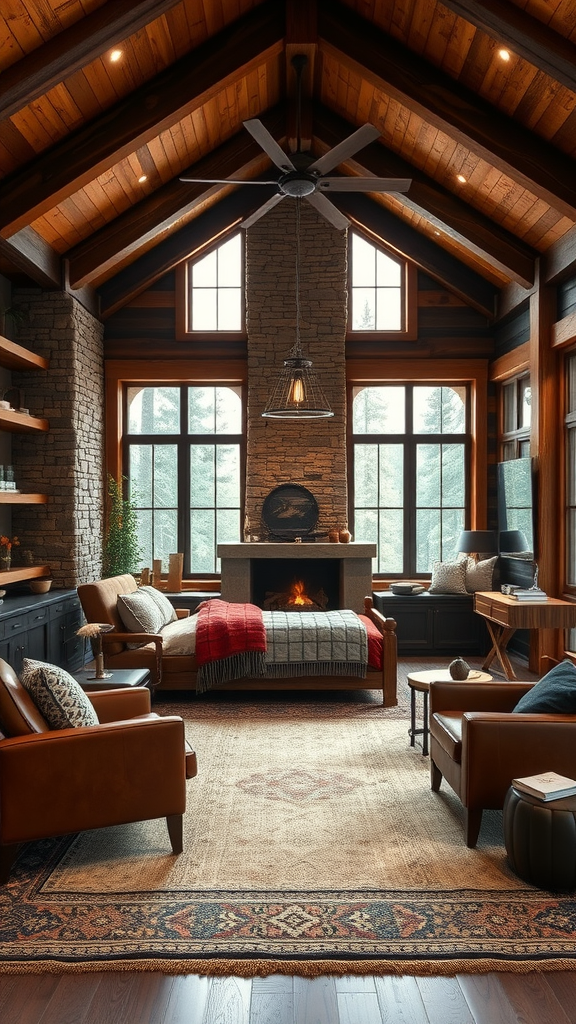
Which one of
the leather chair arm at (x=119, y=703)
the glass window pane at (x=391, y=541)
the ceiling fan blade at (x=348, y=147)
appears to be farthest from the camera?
the glass window pane at (x=391, y=541)

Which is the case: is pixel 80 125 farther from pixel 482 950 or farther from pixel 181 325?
pixel 482 950

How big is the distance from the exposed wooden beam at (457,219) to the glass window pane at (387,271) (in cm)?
149

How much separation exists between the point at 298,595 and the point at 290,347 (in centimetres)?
288

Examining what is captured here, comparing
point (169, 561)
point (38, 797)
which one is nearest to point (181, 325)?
point (169, 561)

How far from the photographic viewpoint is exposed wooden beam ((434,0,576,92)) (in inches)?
200

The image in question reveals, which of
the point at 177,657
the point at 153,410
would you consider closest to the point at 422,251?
the point at 153,410

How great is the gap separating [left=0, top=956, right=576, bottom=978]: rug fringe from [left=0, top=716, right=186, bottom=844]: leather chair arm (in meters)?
0.71

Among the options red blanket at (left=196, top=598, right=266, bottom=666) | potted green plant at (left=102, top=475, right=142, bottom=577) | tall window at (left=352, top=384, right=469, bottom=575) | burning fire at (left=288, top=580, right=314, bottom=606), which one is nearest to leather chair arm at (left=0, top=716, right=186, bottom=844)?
red blanket at (left=196, top=598, right=266, bottom=666)

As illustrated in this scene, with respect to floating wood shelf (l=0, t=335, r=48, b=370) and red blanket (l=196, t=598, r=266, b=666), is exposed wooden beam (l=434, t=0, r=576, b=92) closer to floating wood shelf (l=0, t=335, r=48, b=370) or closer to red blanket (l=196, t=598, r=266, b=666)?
floating wood shelf (l=0, t=335, r=48, b=370)

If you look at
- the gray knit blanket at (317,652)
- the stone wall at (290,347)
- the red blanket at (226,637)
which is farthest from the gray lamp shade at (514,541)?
the red blanket at (226,637)

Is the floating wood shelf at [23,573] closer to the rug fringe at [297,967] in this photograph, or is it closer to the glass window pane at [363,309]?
the rug fringe at [297,967]

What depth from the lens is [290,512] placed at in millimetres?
9180

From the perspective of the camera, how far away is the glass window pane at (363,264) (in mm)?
9562

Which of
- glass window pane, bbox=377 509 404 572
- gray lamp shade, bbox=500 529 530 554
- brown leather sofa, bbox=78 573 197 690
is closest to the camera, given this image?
brown leather sofa, bbox=78 573 197 690
